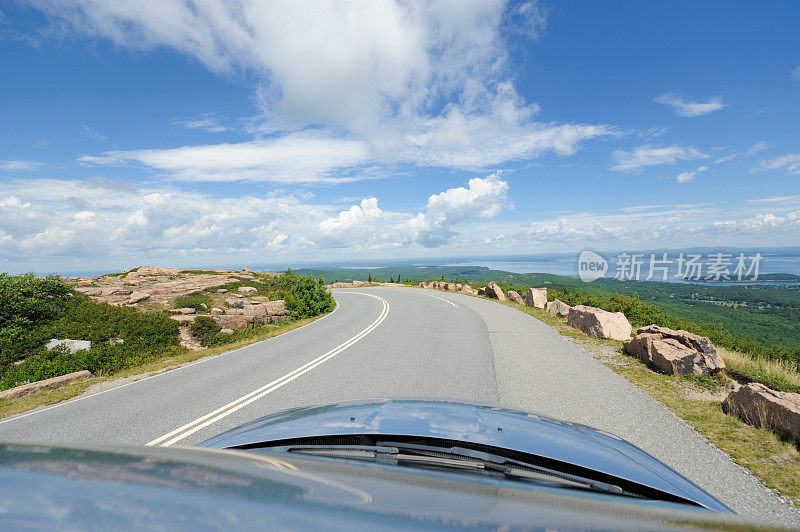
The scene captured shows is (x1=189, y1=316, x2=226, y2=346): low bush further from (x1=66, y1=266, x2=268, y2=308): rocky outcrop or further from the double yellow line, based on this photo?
the double yellow line

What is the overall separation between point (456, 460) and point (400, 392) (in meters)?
4.35

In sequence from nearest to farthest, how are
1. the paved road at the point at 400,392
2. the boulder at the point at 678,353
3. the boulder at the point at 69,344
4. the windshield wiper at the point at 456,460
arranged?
the windshield wiper at the point at 456,460
the paved road at the point at 400,392
the boulder at the point at 678,353
the boulder at the point at 69,344

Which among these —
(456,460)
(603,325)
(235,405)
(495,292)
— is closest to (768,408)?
(456,460)

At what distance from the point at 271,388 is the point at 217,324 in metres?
9.80

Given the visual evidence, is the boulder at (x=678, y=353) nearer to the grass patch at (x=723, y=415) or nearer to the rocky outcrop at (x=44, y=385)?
the grass patch at (x=723, y=415)

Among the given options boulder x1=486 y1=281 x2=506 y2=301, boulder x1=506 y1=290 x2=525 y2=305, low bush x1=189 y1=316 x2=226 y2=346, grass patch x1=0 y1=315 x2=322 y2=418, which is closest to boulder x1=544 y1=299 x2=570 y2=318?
boulder x1=506 y1=290 x2=525 y2=305

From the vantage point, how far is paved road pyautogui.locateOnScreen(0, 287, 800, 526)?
4.14m

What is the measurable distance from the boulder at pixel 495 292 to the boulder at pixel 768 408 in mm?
19781

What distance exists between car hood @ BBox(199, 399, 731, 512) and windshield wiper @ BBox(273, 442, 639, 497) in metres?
0.08

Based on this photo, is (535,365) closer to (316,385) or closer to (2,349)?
(316,385)

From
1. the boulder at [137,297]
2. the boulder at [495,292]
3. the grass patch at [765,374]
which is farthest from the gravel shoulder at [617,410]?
the boulder at [137,297]

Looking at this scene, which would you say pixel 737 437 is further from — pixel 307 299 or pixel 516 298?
pixel 516 298

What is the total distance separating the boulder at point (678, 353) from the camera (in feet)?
22.4

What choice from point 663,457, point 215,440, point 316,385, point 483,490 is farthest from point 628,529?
point 316,385
